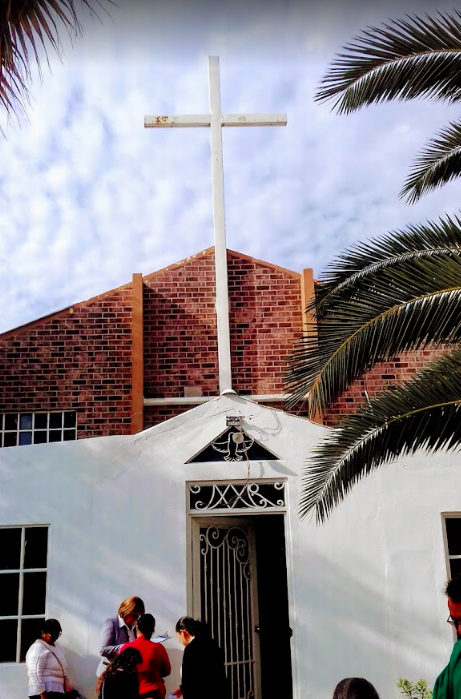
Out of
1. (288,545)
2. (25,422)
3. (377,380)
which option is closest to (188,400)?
(25,422)

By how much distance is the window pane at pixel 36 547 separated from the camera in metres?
8.66

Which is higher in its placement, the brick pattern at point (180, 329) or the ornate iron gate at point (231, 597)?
the brick pattern at point (180, 329)

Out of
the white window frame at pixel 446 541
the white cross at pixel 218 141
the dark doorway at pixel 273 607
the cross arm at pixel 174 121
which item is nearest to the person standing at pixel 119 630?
the dark doorway at pixel 273 607

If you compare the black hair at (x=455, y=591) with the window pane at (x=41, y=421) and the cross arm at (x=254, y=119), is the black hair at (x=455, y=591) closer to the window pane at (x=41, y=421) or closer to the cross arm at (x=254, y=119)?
the cross arm at (x=254, y=119)

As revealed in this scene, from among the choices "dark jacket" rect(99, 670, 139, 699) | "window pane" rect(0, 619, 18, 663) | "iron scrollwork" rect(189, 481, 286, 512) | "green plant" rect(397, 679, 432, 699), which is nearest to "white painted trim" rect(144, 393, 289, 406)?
"iron scrollwork" rect(189, 481, 286, 512)

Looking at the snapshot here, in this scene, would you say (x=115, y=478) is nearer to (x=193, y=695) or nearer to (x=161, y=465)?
(x=161, y=465)

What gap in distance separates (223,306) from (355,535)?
3.46 metres

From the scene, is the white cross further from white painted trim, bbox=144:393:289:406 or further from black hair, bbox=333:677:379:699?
black hair, bbox=333:677:379:699

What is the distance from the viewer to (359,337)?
Answer: 6.63 meters

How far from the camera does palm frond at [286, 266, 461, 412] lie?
6488mm

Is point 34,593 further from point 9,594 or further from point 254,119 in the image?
point 254,119

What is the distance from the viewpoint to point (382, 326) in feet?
21.6

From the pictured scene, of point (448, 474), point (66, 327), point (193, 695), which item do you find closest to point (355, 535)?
point (448, 474)

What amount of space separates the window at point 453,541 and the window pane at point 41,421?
548cm
